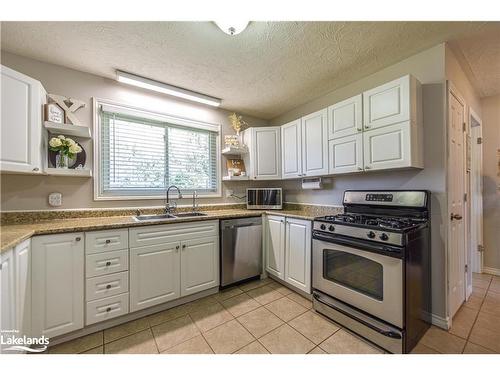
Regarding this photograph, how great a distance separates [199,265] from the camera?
221 cm

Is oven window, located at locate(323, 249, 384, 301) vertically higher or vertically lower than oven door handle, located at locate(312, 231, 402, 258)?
lower

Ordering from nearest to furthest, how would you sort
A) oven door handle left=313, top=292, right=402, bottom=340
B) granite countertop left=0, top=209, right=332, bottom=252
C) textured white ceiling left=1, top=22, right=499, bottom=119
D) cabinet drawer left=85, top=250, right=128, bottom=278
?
granite countertop left=0, top=209, right=332, bottom=252 → oven door handle left=313, top=292, right=402, bottom=340 → textured white ceiling left=1, top=22, right=499, bottom=119 → cabinet drawer left=85, top=250, right=128, bottom=278

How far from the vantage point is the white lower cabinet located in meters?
2.17

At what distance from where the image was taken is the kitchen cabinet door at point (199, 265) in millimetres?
2121

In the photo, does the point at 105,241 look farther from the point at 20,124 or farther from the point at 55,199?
the point at 20,124

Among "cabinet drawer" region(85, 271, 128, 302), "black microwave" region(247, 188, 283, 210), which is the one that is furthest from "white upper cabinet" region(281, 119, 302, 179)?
"cabinet drawer" region(85, 271, 128, 302)

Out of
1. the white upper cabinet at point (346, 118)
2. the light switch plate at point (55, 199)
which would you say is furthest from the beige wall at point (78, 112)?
the white upper cabinet at point (346, 118)

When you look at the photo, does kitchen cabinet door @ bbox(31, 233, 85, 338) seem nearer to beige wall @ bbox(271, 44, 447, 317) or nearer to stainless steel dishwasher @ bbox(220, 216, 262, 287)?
stainless steel dishwasher @ bbox(220, 216, 262, 287)

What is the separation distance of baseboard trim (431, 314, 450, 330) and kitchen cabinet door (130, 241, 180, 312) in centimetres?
237

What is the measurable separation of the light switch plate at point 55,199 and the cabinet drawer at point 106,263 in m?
0.77

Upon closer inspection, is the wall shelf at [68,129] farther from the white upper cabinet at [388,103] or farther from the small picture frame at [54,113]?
the white upper cabinet at [388,103]

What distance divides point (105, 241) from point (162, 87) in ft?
5.72

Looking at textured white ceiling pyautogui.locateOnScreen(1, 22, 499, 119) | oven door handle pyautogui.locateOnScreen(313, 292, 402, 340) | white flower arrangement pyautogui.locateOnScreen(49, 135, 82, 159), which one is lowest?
oven door handle pyautogui.locateOnScreen(313, 292, 402, 340)

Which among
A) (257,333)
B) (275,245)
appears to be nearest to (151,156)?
(275,245)
